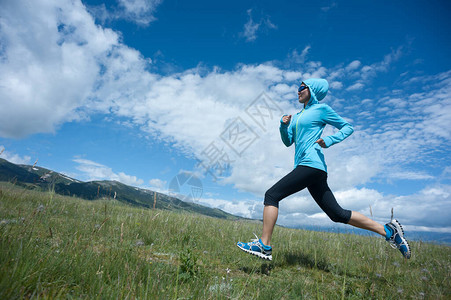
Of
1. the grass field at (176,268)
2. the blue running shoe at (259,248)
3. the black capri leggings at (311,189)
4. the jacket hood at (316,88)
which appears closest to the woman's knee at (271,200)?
the black capri leggings at (311,189)

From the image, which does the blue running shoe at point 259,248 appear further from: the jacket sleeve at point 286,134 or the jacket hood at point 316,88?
the jacket hood at point 316,88

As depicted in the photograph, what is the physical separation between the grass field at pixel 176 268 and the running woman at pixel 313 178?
47 centimetres

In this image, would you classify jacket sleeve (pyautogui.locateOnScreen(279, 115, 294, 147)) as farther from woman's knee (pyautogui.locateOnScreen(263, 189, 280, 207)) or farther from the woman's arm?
woman's knee (pyautogui.locateOnScreen(263, 189, 280, 207))

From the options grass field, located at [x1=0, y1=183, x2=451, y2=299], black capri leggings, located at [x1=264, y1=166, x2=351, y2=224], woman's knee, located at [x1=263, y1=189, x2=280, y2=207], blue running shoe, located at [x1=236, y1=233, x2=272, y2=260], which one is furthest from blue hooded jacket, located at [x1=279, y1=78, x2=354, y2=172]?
grass field, located at [x1=0, y1=183, x2=451, y2=299]

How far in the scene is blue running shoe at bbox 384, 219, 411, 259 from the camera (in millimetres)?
3826

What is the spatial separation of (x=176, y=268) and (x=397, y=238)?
359 cm

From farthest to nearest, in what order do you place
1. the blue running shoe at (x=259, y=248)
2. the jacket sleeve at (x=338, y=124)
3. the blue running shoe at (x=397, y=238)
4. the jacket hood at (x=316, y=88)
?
the jacket hood at (x=316, y=88), the jacket sleeve at (x=338, y=124), the blue running shoe at (x=397, y=238), the blue running shoe at (x=259, y=248)

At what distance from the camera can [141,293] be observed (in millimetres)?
1813

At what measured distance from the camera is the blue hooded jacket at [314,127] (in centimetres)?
386

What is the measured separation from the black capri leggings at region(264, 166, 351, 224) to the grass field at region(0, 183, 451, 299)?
0.83 metres

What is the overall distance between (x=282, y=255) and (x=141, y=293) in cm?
301

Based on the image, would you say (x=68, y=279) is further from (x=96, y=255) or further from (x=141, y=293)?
(x=141, y=293)

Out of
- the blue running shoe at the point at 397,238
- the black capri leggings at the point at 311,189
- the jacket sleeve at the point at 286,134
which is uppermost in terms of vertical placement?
the jacket sleeve at the point at 286,134

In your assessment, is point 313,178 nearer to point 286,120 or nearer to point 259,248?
point 286,120
